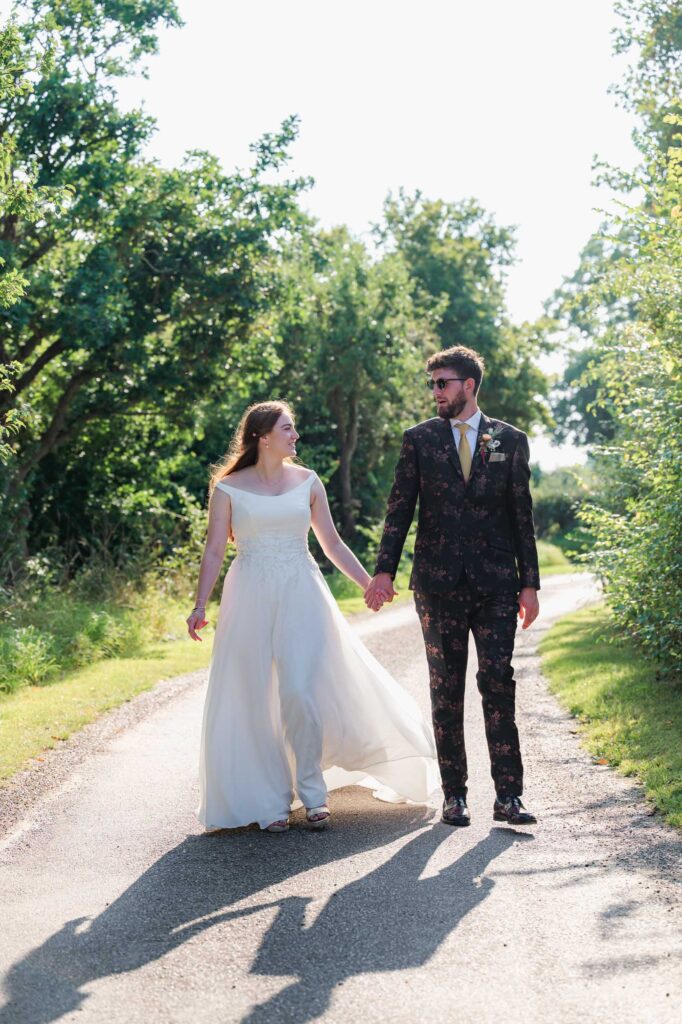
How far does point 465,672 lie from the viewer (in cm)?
649

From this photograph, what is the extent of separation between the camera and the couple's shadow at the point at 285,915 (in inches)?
169

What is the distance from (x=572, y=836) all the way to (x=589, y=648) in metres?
9.06

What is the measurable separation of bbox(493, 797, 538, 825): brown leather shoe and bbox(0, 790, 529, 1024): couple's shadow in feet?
0.38

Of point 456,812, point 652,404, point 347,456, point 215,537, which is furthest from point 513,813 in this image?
point 347,456

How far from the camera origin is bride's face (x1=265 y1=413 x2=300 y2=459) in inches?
283

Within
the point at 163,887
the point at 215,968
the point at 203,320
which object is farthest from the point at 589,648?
the point at 215,968

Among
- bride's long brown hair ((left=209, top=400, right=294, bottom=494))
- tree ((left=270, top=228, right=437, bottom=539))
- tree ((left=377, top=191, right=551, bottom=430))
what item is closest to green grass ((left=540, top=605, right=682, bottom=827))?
bride's long brown hair ((left=209, top=400, right=294, bottom=494))

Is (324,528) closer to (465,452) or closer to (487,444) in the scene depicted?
(465,452)

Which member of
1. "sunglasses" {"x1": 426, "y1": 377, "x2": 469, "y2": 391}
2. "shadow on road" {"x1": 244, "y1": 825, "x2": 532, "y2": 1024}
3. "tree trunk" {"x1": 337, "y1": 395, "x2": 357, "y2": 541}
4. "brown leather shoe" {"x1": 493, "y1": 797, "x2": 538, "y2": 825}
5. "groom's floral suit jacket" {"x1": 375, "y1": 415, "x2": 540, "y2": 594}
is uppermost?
"tree trunk" {"x1": 337, "y1": 395, "x2": 357, "y2": 541}

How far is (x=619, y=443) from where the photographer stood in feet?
46.6

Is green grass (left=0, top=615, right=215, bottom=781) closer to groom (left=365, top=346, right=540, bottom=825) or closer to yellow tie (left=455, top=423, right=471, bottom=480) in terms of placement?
groom (left=365, top=346, right=540, bottom=825)

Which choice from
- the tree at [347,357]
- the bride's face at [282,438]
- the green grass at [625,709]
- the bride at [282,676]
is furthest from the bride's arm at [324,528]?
the tree at [347,357]

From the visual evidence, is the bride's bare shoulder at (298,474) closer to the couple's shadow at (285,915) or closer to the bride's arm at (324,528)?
the bride's arm at (324,528)

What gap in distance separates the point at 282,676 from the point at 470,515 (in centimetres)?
141
